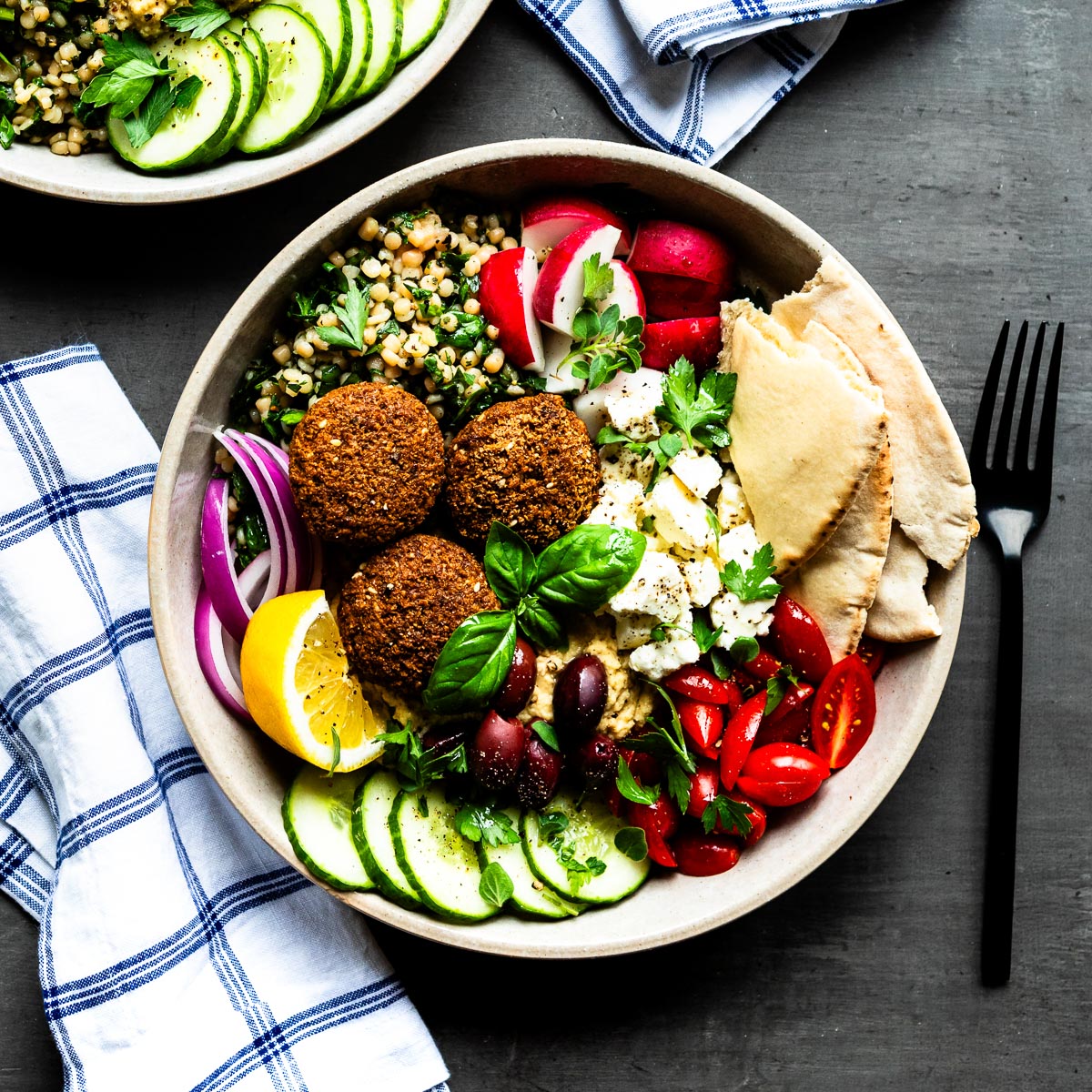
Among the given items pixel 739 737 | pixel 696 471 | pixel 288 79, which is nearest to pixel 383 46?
pixel 288 79

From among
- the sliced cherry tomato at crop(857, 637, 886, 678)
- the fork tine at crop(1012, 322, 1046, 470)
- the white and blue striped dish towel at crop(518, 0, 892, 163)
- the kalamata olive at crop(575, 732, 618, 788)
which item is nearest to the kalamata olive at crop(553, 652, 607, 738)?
the kalamata olive at crop(575, 732, 618, 788)

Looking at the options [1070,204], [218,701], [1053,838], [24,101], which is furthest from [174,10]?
[1053,838]

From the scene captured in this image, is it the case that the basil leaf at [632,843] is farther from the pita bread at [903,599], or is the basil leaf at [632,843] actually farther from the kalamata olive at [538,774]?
the pita bread at [903,599]

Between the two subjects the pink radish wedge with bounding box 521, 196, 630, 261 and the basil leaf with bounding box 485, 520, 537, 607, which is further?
the pink radish wedge with bounding box 521, 196, 630, 261

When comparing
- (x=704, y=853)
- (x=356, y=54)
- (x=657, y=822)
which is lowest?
(x=704, y=853)

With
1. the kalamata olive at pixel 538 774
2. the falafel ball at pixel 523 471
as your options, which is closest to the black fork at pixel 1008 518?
the falafel ball at pixel 523 471

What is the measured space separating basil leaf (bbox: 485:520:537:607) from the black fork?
1274mm

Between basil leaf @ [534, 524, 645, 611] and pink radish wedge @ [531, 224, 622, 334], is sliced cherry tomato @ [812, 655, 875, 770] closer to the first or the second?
basil leaf @ [534, 524, 645, 611]

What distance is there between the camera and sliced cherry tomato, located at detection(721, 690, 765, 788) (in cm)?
227

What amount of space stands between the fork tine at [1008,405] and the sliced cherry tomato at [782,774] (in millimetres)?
973

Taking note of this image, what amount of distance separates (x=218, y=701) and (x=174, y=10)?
1.68m

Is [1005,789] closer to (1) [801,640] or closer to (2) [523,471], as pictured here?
(1) [801,640]

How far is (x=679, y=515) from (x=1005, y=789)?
1.24 meters

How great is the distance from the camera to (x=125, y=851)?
→ 2.46 metres
